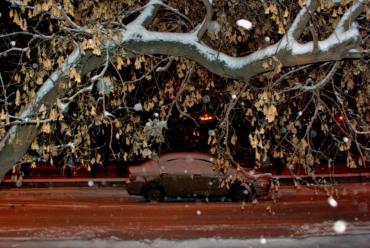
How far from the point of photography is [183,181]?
17875 millimetres

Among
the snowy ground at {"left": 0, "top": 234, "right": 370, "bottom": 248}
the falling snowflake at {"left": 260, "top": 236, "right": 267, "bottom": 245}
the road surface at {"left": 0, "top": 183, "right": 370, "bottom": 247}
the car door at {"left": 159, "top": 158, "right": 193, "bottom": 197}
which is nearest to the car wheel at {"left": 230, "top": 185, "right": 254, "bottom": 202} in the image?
the road surface at {"left": 0, "top": 183, "right": 370, "bottom": 247}

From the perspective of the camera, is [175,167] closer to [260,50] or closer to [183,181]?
[183,181]

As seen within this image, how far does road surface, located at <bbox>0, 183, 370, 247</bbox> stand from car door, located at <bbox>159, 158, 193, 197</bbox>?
42cm

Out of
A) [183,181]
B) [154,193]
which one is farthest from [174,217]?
[154,193]

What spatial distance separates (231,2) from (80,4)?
2.37m

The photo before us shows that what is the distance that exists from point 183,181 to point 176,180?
253 mm

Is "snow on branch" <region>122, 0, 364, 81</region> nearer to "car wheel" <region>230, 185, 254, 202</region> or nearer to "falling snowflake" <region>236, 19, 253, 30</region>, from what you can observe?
"falling snowflake" <region>236, 19, 253, 30</region>

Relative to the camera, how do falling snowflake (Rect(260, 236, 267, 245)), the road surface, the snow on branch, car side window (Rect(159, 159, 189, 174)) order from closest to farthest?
1. the snow on branch
2. falling snowflake (Rect(260, 236, 267, 245))
3. the road surface
4. car side window (Rect(159, 159, 189, 174))

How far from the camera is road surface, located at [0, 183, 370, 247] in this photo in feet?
41.8

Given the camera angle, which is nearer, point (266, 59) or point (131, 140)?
point (266, 59)

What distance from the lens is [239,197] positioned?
17938 millimetres

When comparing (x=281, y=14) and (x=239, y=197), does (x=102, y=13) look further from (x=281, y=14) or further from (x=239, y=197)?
(x=239, y=197)

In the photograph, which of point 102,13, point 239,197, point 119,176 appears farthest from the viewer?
point 119,176

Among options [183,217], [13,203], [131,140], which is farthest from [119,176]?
[131,140]
